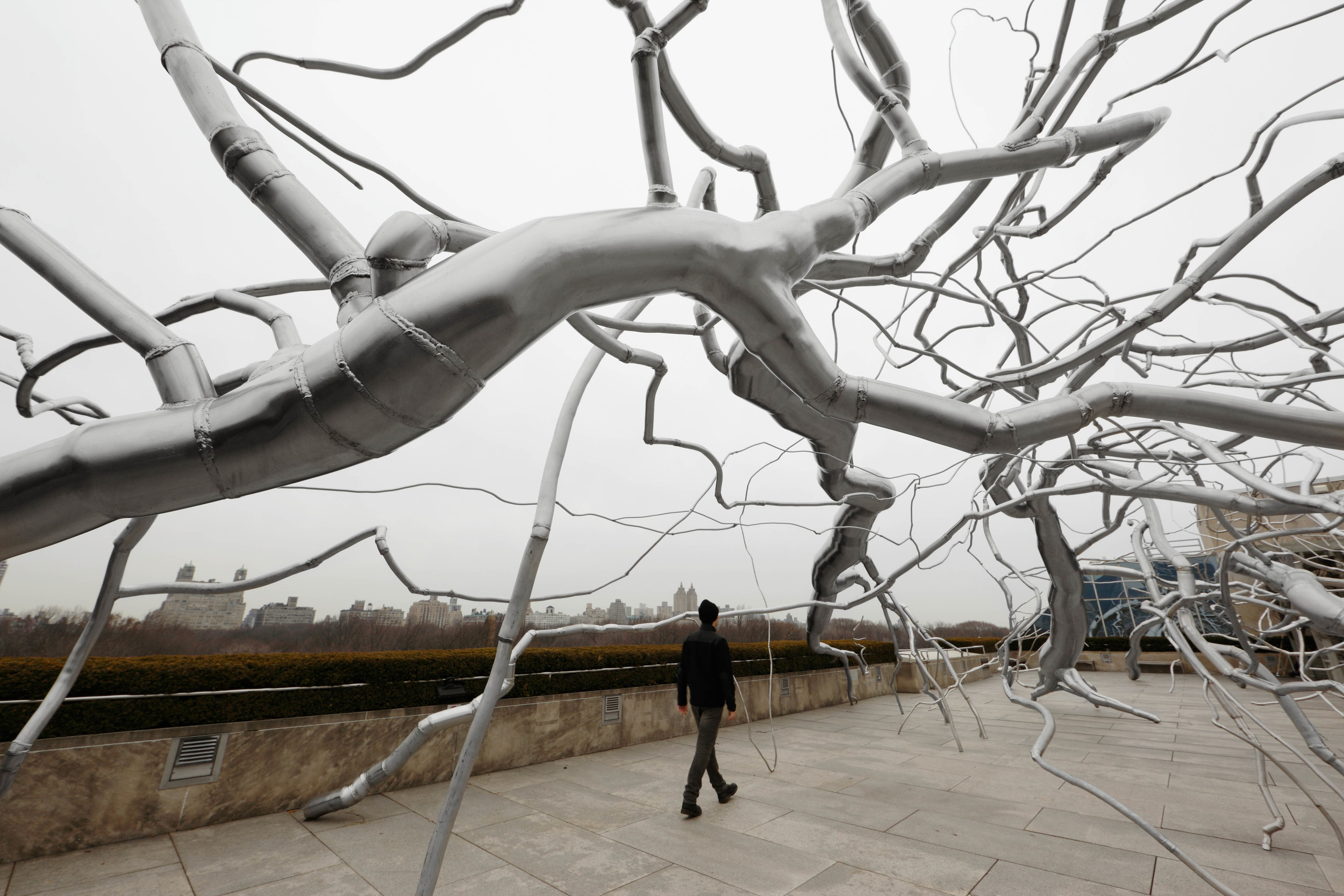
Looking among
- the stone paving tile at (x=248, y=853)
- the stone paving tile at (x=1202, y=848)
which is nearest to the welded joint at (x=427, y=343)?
the stone paving tile at (x=248, y=853)

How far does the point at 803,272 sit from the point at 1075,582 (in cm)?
406

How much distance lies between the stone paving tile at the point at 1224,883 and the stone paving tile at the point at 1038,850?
3.3 inches

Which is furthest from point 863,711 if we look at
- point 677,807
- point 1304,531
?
point 1304,531

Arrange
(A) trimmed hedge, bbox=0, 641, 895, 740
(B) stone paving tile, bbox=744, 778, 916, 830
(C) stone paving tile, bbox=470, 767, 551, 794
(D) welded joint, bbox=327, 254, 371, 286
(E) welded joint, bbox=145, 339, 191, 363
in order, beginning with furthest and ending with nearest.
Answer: (C) stone paving tile, bbox=470, 767, 551, 794, (B) stone paving tile, bbox=744, 778, 916, 830, (A) trimmed hedge, bbox=0, 641, 895, 740, (D) welded joint, bbox=327, 254, 371, 286, (E) welded joint, bbox=145, 339, 191, 363

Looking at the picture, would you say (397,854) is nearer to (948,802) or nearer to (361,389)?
(361,389)

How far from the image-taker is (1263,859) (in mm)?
4160

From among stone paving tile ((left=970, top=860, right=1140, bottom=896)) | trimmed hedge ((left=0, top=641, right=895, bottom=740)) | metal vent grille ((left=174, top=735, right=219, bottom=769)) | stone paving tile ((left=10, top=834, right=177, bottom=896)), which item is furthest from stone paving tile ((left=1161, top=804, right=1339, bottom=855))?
metal vent grille ((left=174, top=735, right=219, bottom=769))

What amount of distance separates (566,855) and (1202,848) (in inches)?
189

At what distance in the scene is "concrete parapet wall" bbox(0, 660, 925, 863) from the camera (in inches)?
159

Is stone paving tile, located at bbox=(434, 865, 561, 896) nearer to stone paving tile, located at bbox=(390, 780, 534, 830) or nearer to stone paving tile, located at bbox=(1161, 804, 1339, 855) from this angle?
stone paving tile, located at bbox=(390, 780, 534, 830)

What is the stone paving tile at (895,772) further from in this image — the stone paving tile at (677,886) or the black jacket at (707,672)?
the stone paving tile at (677,886)

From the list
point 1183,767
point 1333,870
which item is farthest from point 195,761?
point 1183,767

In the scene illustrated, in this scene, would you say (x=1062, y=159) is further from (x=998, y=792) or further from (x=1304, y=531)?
(x=998, y=792)

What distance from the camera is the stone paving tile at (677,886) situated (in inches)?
145
